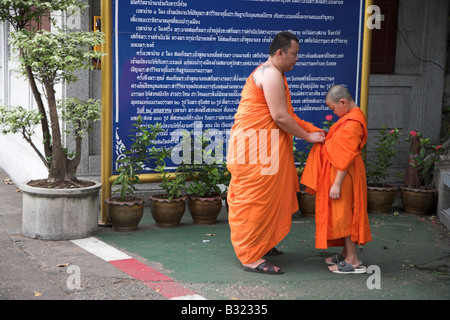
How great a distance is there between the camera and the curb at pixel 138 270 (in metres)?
4.45

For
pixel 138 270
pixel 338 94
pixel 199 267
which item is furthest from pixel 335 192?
pixel 138 270

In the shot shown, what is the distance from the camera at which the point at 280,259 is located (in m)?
5.48

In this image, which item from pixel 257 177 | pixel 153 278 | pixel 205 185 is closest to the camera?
pixel 153 278

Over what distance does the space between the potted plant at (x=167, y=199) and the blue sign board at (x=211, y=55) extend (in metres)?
0.21

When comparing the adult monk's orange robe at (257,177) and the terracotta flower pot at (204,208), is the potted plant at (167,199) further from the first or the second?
the adult monk's orange robe at (257,177)

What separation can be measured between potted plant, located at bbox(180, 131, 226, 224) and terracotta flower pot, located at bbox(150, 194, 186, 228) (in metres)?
0.20

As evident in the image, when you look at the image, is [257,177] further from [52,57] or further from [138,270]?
[52,57]

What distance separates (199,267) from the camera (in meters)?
5.15

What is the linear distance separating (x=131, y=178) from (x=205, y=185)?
829 millimetres

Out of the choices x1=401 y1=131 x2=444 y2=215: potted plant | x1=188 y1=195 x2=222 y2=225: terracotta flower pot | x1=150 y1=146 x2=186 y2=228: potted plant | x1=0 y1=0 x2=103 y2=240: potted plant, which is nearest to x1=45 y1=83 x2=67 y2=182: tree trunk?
x1=0 y1=0 x2=103 y2=240: potted plant

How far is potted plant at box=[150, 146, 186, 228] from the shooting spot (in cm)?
642

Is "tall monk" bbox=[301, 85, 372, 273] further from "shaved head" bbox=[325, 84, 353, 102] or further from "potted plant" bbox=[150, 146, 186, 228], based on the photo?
"potted plant" bbox=[150, 146, 186, 228]
